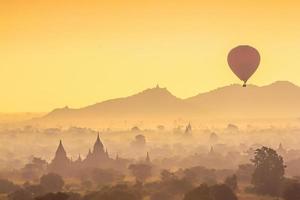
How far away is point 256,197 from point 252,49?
41.4 metres

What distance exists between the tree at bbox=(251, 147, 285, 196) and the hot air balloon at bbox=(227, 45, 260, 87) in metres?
21.6

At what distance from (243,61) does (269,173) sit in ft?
108

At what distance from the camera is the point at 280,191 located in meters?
136

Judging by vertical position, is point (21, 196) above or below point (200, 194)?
below

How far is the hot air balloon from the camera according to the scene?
15588cm

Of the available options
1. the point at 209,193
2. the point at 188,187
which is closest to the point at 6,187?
the point at 188,187

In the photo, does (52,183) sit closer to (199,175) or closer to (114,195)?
(114,195)

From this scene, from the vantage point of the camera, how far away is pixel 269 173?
139m

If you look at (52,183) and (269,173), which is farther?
(52,183)

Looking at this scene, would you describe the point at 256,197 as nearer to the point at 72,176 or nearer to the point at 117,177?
the point at 117,177

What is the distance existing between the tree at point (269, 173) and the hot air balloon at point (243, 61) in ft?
70.8

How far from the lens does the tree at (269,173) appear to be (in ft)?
453

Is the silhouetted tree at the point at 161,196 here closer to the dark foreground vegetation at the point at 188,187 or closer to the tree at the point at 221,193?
the dark foreground vegetation at the point at 188,187

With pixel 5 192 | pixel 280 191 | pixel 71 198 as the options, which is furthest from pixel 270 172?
pixel 5 192
